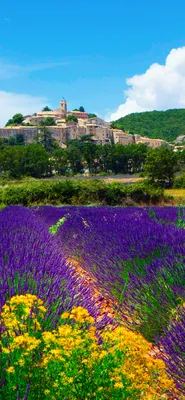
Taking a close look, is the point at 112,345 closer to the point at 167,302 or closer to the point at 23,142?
the point at 167,302

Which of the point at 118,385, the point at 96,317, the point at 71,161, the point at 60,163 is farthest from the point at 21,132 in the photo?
the point at 118,385

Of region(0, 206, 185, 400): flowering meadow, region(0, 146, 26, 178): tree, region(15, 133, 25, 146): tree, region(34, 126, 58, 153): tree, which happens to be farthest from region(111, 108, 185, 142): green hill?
region(0, 206, 185, 400): flowering meadow

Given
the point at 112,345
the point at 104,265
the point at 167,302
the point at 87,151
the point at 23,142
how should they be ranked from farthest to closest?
the point at 23,142 → the point at 87,151 → the point at 104,265 → the point at 167,302 → the point at 112,345

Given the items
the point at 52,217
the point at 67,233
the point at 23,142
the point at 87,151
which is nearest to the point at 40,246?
the point at 67,233

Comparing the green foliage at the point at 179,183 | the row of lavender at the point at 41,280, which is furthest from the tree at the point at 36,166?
the row of lavender at the point at 41,280

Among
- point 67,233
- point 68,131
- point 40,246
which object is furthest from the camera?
point 68,131

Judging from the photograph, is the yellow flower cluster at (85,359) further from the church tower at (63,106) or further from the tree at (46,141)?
the church tower at (63,106)

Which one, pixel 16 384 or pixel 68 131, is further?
pixel 68 131
